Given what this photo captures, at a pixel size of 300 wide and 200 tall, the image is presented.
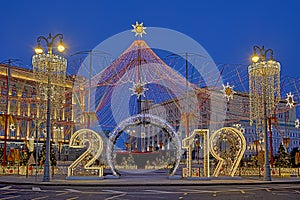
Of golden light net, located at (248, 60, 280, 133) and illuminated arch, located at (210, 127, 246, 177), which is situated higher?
golden light net, located at (248, 60, 280, 133)

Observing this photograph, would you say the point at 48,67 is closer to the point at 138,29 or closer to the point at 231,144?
the point at 138,29

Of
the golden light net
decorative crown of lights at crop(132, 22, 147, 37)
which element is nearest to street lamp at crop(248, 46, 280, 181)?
the golden light net

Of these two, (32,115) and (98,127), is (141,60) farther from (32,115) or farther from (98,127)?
(32,115)

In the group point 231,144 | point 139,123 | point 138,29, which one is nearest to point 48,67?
point 139,123

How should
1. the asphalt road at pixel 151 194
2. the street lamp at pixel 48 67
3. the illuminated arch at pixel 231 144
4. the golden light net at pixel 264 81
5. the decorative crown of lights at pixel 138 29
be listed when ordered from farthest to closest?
1. the decorative crown of lights at pixel 138 29
2. the illuminated arch at pixel 231 144
3. the golden light net at pixel 264 81
4. the street lamp at pixel 48 67
5. the asphalt road at pixel 151 194

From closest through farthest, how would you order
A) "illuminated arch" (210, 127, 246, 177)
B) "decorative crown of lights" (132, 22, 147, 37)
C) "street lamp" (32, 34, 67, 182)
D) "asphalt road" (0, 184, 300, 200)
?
"asphalt road" (0, 184, 300, 200) → "street lamp" (32, 34, 67, 182) → "illuminated arch" (210, 127, 246, 177) → "decorative crown of lights" (132, 22, 147, 37)

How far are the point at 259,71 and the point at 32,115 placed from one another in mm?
69986

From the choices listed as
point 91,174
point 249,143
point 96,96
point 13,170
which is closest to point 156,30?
point 96,96

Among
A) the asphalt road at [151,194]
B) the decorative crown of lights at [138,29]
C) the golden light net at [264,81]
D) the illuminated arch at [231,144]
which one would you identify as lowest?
the asphalt road at [151,194]

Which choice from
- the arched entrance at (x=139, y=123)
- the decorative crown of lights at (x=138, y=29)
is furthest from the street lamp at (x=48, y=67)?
the decorative crown of lights at (x=138, y=29)

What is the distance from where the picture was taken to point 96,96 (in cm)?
3928

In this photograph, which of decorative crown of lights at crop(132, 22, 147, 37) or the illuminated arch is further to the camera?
decorative crown of lights at crop(132, 22, 147, 37)

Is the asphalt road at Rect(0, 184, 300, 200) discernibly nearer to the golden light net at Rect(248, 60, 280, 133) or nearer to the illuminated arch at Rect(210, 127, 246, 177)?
the illuminated arch at Rect(210, 127, 246, 177)

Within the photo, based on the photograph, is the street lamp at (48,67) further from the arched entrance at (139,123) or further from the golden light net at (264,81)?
the golden light net at (264,81)
